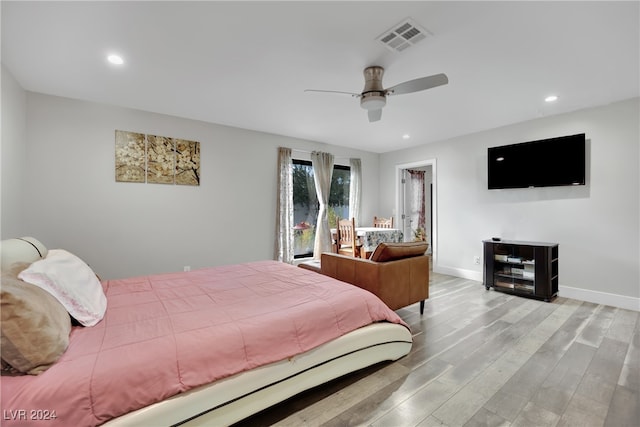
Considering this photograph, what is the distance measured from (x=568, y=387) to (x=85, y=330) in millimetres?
3084

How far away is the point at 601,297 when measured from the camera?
3.56m

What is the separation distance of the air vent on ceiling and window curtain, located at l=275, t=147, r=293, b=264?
3002 millimetres

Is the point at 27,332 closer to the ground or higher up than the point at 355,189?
closer to the ground

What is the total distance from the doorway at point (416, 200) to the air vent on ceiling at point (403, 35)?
3.62 m

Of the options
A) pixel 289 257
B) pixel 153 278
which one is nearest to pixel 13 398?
pixel 153 278

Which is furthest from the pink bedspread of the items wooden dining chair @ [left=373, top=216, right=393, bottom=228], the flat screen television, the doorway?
the doorway

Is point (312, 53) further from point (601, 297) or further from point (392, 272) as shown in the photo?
point (601, 297)

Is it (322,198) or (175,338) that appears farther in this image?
(322,198)

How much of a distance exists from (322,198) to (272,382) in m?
4.13

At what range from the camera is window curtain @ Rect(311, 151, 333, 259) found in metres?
5.46

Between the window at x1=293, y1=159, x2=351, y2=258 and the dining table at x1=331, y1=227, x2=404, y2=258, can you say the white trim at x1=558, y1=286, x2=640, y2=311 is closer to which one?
the dining table at x1=331, y1=227, x2=404, y2=258

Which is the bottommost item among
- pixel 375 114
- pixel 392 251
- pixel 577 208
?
pixel 392 251

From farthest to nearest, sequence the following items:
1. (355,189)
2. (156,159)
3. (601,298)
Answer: (355,189)
(156,159)
(601,298)

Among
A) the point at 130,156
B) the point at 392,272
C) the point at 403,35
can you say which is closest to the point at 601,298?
the point at 392,272
